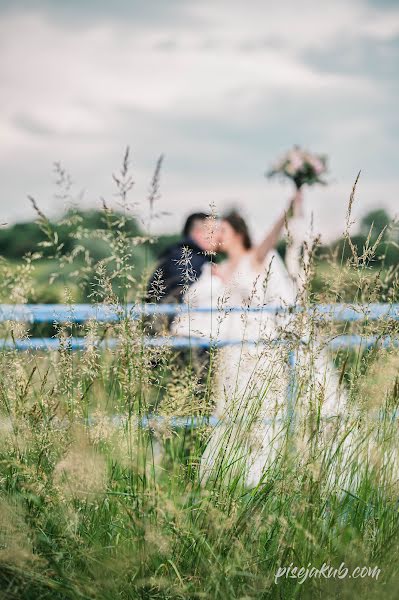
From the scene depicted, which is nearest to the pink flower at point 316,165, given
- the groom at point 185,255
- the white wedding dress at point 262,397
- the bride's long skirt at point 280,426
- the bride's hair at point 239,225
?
the bride's hair at point 239,225

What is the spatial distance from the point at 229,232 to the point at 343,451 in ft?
12.7

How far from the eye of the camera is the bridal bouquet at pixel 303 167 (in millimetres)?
6316

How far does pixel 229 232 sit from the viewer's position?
6.08 metres

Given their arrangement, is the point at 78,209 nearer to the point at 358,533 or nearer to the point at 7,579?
the point at 7,579

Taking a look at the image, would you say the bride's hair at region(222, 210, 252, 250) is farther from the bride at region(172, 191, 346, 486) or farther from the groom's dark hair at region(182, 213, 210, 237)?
the bride at region(172, 191, 346, 486)

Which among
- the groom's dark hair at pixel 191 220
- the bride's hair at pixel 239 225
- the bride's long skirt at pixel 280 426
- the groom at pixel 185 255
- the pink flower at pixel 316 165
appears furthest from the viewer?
the pink flower at pixel 316 165

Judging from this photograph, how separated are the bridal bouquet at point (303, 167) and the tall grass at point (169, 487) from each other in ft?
12.5

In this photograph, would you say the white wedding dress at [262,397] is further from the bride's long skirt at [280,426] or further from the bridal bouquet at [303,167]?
the bridal bouquet at [303,167]

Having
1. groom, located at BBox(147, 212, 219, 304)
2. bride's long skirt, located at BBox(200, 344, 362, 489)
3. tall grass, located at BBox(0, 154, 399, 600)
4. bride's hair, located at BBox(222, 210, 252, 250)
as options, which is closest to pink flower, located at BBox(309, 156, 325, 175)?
bride's hair, located at BBox(222, 210, 252, 250)

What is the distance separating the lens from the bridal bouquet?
6.32 m

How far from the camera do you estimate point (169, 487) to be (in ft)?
7.79

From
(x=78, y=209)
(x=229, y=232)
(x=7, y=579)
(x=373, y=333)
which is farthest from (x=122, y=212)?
(x=229, y=232)

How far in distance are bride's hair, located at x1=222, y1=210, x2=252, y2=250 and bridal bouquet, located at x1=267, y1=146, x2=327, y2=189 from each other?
1.92 feet

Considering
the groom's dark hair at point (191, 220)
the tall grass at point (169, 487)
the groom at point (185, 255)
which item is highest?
the groom's dark hair at point (191, 220)
